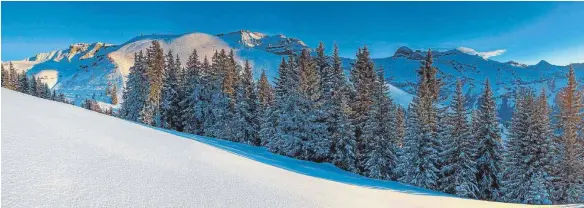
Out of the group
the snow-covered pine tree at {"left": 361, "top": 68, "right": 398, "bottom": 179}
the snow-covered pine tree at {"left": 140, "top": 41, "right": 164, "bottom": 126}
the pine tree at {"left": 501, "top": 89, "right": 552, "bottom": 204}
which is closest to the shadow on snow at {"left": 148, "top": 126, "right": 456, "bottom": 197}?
the snow-covered pine tree at {"left": 361, "top": 68, "right": 398, "bottom": 179}

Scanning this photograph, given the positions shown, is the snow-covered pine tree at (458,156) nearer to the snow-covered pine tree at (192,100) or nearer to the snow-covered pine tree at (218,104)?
the snow-covered pine tree at (218,104)

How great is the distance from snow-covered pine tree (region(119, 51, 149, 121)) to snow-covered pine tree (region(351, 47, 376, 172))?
970 inches

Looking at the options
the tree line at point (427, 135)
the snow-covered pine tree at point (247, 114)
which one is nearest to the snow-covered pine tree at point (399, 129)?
the tree line at point (427, 135)

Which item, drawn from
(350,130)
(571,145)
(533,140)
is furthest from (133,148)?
(571,145)

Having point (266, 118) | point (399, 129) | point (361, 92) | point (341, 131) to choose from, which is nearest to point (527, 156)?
point (399, 129)

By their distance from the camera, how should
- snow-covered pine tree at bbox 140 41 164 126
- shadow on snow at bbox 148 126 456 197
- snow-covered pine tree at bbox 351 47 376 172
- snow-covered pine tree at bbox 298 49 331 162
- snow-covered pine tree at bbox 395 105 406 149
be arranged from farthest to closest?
1. snow-covered pine tree at bbox 140 41 164 126
2. snow-covered pine tree at bbox 351 47 376 172
3. snow-covered pine tree at bbox 395 105 406 149
4. snow-covered pine tree at bbox 298 49 331 162
5. shadow on snow at bbox 148 126 456 197

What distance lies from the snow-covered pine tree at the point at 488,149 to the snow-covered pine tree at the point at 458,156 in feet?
2.70

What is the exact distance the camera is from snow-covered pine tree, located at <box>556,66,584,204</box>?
27781mm

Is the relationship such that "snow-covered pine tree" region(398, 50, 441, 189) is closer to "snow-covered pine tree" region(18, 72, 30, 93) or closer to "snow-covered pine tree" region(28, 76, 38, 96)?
"snow-covered pine tree" region(18, 72, 30, 93)

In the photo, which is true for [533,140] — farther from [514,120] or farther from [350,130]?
[350,130]

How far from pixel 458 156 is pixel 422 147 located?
8.71ft

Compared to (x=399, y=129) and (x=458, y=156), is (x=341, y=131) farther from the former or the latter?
(x=458, y=156)

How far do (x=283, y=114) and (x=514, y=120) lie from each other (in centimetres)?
1813

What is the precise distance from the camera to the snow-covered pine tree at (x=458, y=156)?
26.2 m
